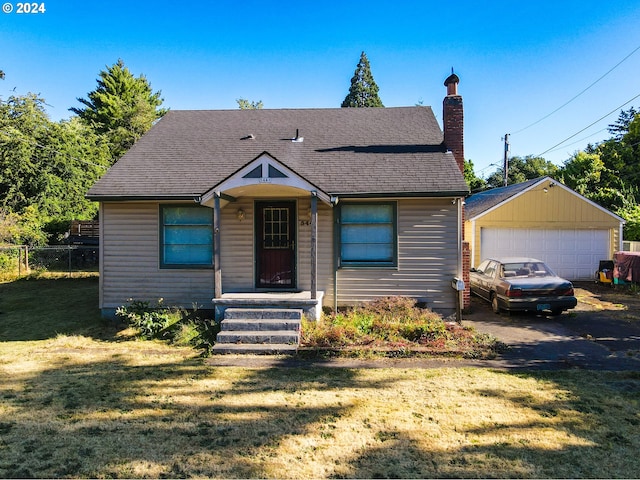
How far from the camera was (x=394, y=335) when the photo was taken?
7910mm

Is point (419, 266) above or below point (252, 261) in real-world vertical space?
below

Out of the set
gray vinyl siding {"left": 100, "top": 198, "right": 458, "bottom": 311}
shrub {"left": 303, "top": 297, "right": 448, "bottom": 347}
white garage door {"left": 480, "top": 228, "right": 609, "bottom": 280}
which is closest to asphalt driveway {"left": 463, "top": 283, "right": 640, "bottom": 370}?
shrub {"left": 303, "top": 297, "right": 448, "bottom": 347}

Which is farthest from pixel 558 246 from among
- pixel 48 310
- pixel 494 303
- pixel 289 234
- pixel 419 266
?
pixel 48 310

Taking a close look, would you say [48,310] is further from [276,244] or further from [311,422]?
[311,422]

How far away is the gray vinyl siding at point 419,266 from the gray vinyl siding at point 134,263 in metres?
3.89

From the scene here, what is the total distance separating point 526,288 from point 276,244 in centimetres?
637

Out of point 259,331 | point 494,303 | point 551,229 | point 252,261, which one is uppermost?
point 551,229

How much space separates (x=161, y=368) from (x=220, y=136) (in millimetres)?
7787

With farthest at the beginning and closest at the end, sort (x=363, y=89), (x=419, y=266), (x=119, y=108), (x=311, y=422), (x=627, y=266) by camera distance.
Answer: (x=363, y=89) < (x=119, y=108) < (x=627, y=266) < (x=419, y=266) < (x=311, y=422)

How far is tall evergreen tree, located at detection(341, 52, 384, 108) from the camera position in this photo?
1694 inches

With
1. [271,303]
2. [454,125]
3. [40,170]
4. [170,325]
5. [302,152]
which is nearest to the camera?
[271,303]

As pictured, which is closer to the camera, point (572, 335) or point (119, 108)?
point (572, 335)

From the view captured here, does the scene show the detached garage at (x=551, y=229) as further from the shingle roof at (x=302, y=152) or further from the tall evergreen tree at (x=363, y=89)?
the tall evergreen tree at (x=363, y=89)

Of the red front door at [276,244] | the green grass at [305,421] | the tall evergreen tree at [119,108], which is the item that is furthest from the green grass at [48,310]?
the tall evergreen tree at [119,108]
